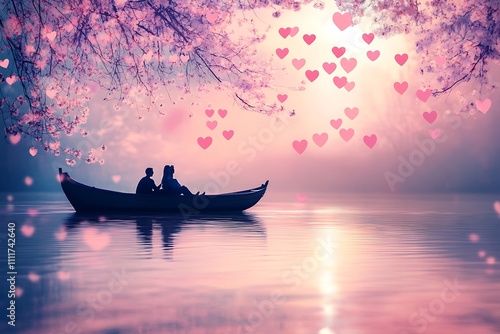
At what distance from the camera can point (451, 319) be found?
972 centimetres

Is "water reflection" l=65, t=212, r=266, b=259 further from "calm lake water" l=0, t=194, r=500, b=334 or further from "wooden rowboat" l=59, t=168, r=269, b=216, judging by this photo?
"wooden rowboat" l=59, t=168, r=269, b=216

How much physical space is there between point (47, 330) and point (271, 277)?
5.72 metres

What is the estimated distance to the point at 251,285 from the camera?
12.8 m

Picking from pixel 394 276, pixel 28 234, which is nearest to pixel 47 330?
pixel 394 276

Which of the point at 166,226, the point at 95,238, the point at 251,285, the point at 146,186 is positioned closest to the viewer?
the point at 251,285

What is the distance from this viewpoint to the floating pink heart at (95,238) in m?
20.6

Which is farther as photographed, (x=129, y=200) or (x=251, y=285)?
(x=129, y=200)

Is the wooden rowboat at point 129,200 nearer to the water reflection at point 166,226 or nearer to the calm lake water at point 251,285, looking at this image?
the water reflection at point 166,226

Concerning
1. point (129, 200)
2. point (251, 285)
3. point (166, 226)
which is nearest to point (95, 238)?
point (166, 226)

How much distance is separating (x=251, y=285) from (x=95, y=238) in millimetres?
11427

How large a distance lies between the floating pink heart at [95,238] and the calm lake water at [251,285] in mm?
54

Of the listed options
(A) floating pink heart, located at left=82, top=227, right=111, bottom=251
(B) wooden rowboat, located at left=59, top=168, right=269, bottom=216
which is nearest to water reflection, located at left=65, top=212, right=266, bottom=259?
(B) wooden rowboat, located at left=59, top=168, right=269, bottom=216

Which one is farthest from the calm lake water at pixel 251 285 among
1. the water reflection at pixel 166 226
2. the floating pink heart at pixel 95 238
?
the water reflection at pixel 166 226

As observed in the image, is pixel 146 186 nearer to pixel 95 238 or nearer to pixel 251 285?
pixel 95 238
